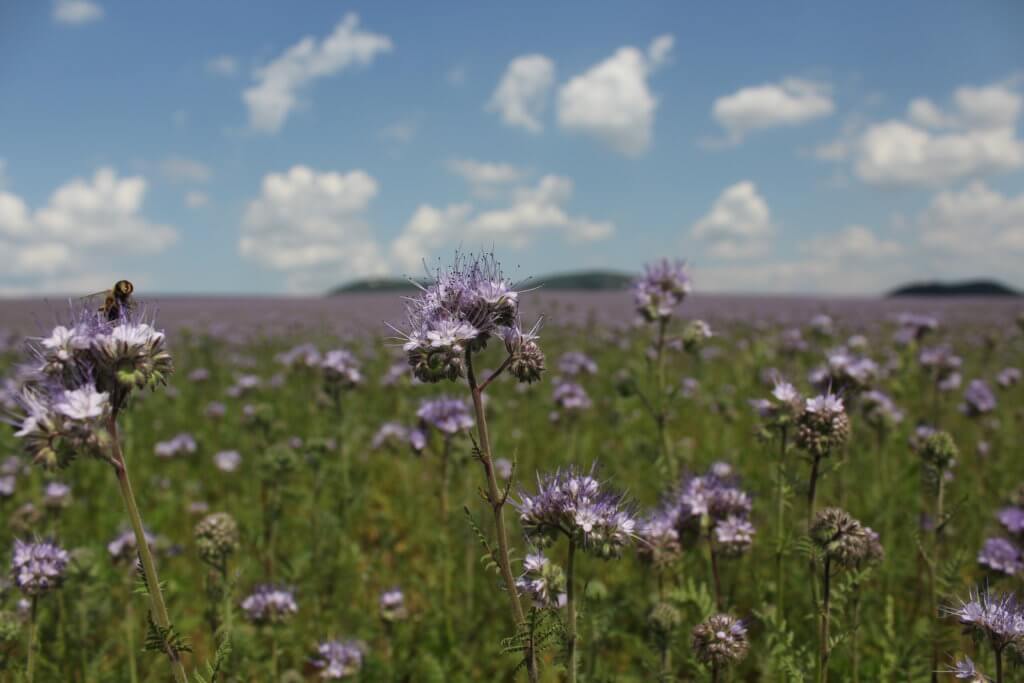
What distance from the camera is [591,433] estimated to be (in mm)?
9445

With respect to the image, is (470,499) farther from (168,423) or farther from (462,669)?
(168,423)

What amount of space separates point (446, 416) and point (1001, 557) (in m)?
3.79

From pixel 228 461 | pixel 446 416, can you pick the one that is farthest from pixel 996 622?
pixel 228 461

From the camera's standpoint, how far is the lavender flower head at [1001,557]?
13.3 feet

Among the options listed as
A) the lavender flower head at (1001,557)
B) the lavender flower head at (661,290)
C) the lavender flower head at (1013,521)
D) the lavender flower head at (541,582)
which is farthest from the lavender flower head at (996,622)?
the lavender flower head at (661,290)

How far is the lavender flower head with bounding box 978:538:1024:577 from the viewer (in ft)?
13.3

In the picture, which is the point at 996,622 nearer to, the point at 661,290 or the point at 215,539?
the point at 661,290

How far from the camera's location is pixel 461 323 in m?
2.30

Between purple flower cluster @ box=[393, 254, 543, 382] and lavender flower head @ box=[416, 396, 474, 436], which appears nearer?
purple flower cluster @ box=[393, 254, 543, 382]

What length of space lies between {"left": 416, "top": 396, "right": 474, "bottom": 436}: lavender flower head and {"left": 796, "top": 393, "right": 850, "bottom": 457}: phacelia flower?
2598 mm

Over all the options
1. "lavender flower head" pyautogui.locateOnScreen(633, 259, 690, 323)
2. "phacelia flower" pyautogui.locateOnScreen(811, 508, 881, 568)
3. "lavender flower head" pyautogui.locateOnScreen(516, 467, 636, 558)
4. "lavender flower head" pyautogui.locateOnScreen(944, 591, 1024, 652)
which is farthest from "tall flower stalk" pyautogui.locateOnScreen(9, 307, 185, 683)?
"lavender flower head" pyautogui.locateOnScreen(633, 259, 690, 323)

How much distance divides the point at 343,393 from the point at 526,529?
4136 millimetres

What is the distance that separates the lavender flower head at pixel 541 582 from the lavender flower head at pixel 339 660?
6.39 ft

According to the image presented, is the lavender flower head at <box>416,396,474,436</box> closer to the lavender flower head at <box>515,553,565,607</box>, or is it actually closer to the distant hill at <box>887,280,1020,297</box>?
the lavender flower head at <box>515,553,565,607</box>
